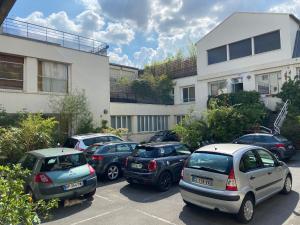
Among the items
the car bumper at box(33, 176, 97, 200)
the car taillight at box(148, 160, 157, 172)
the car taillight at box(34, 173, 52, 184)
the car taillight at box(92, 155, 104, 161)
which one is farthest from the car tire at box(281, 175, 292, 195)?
the car taillight at box(34, 173, 52, 184)

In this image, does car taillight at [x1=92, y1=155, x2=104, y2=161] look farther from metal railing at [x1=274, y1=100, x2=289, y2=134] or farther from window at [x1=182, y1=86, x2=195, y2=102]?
window at [x1=182, y1=86, x2=195, y2=102]

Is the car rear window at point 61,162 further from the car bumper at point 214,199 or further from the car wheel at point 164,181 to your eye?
the car bumper at point 214,199

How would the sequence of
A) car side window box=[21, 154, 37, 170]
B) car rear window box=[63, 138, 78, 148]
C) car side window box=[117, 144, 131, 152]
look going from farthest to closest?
car rear window box=[63, 138, 78, 148] < car side window box=[117, 144, 131, 152] < car side window box=[21, 154, 37, 170]

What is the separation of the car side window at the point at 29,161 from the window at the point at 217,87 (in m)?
19.8

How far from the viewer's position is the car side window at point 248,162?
6.28 m

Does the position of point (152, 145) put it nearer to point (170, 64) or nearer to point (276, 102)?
point (276, 102)

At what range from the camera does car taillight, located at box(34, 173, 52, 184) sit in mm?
7069

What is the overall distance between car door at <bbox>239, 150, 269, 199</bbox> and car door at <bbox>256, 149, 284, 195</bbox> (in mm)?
159

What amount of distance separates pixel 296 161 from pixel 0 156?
1392 centimetres

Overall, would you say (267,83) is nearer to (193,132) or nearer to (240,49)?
(240,49)

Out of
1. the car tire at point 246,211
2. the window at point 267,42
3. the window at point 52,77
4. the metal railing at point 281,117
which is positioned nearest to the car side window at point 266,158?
the car tire at point 246,211

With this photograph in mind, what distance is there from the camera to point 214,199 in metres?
5.92

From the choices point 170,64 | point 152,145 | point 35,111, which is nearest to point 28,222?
point 152,145

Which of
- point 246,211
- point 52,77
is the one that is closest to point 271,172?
point 246,211
